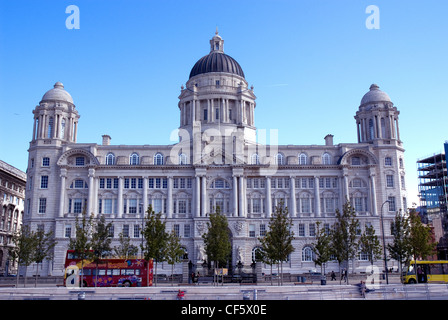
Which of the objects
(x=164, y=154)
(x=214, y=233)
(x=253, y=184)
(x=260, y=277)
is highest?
(x=164, y=154)

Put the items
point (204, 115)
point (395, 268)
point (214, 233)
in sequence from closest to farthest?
point (214, 233), point (395, 268), point (204, 115)

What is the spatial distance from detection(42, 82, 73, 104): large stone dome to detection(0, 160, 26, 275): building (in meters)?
19.0

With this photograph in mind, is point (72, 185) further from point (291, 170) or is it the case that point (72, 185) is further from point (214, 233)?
point (291, 170)

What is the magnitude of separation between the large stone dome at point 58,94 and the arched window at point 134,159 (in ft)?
52.5

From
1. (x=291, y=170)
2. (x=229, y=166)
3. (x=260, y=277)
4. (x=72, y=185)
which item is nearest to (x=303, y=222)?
(x=291, y=170)

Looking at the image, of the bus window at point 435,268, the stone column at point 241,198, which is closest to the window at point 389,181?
the stone column at point 241,198

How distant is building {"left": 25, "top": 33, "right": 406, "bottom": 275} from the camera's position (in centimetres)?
7631

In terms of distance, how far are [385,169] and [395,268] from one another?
17459 millimetres

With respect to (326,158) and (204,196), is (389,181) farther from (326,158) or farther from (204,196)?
(204,196)

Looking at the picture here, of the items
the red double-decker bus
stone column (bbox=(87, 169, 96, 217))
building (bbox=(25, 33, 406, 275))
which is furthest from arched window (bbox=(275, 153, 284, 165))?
the red double-decker bus

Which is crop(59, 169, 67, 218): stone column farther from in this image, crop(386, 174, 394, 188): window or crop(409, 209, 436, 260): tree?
crop(386, 174, 394, 188): window
